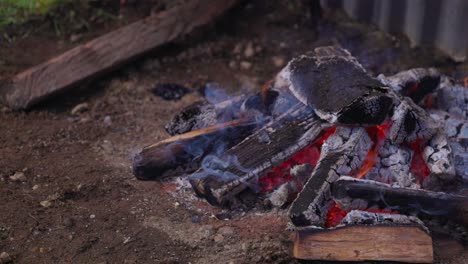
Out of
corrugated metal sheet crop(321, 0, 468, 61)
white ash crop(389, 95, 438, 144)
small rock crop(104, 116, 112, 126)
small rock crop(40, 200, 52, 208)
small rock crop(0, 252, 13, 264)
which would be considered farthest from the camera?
corrugated metal sheet crop(321, 0, 468, 61)

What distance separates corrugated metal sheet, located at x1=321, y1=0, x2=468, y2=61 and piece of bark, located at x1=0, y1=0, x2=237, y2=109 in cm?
112

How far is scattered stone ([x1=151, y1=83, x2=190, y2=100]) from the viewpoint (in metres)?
4.72

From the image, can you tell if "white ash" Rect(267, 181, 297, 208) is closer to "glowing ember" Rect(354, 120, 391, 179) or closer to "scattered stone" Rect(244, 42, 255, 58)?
"glowing ember" Rect(354, 120, 391, 179)

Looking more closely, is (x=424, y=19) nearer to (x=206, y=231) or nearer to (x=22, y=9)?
(x=206, y=231)

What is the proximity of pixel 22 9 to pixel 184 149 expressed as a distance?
256cm

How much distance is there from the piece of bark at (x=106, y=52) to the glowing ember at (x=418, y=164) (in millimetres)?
2242

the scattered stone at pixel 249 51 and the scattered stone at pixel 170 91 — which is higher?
the scattered stone at pixel 249 51

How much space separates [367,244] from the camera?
113 inches

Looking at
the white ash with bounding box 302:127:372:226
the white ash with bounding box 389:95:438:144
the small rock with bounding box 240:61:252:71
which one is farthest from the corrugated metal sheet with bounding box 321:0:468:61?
Answer: the white ash with bounding box 302:127:372:226

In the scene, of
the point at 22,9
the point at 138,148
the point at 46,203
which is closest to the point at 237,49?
the point at 138,148

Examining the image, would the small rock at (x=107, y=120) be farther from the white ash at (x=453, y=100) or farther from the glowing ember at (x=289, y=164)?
the white ash at (x=453, y=100)

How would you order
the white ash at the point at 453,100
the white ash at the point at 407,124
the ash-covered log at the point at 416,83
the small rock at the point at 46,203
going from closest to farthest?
the white ash at the point at 407,124 < the small rock at the point at 46,203 < the ash-covered log at the point at 416,83 < the white ash at the point at 453,100

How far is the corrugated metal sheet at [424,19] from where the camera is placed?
4.66 metres

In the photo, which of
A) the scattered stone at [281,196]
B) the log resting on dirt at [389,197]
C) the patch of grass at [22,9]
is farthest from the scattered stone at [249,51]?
the log resting on dirt at [389,197]
